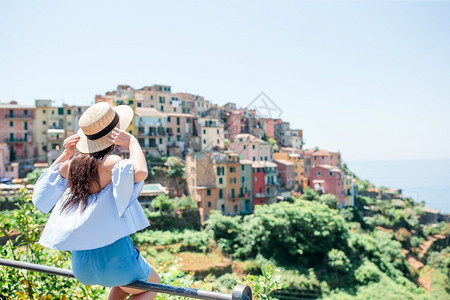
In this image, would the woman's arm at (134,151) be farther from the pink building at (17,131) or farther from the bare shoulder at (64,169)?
the pink building at (17,131)

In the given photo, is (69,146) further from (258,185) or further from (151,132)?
(151,132)

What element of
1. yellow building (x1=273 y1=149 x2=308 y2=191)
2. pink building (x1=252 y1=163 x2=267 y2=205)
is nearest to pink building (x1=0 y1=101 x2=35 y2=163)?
pink building (x1=252 y1=163 x2=267 y2=205)

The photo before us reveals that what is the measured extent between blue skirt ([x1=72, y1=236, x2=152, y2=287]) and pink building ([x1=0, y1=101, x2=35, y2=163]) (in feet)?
109

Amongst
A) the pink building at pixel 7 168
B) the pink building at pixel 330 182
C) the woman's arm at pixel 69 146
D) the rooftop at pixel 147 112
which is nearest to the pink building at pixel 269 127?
the pink building at pixel 330 182

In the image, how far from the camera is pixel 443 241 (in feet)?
114

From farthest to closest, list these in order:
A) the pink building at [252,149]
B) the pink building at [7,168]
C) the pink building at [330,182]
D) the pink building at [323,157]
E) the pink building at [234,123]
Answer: the pink building at [234,123] < the pink building at [323,157] < the pink building at [330,182] < the pink building at [252,149] < the pink building at [7,168]

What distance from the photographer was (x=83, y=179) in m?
1.82

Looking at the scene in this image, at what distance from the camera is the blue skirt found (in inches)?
69.7

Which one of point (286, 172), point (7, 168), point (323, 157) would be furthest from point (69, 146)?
point (323, 157)

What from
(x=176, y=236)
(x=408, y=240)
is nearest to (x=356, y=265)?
(x=176, y=236)

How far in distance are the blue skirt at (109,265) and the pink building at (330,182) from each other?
3581 cm

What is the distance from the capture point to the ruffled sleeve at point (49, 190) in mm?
2021

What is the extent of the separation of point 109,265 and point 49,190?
64cm

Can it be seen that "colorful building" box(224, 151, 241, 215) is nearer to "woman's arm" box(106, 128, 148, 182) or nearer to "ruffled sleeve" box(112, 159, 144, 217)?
"woman's arm" box(106, 128, 148, 182)
